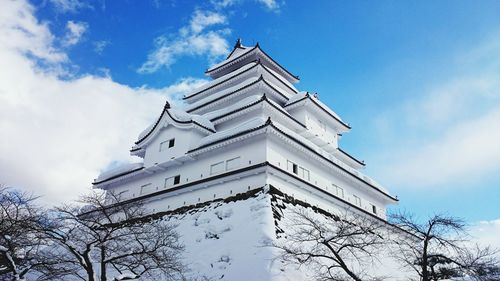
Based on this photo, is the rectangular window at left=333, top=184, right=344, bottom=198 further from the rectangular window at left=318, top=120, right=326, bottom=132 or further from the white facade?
the rectangular window at left=318, top=120, right=326, bottom=132

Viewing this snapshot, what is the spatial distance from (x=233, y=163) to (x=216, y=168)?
1.46 meters

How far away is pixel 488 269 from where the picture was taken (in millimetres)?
13719

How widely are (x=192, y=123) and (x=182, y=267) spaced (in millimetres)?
13125

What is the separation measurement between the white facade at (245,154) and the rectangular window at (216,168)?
0.25ft

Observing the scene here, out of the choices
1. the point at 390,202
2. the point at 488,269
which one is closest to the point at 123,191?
the point at 390,202

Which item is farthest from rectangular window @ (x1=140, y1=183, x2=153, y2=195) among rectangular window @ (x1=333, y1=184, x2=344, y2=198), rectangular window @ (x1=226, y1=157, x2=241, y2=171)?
rectangular window @ (x1=333, y1=184, x2=344, y2=198)

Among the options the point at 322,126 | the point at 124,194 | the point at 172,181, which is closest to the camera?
the point at 172,181

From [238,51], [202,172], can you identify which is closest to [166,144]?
[202,172]

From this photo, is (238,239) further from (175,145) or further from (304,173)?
(175,145)

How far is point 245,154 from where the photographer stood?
85.1ft

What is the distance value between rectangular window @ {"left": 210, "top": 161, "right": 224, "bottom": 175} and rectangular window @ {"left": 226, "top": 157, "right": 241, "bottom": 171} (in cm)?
50

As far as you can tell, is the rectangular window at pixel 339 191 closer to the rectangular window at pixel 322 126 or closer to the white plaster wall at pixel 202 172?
the rectangular window at pixel 322 126

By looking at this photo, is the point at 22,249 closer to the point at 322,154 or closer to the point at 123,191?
the point at 123,191

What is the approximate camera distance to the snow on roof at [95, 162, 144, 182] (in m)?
32.0
